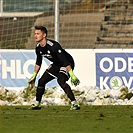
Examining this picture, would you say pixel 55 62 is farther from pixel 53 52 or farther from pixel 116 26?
pixel 116 26

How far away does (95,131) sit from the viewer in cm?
1061

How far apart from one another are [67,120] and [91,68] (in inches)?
264

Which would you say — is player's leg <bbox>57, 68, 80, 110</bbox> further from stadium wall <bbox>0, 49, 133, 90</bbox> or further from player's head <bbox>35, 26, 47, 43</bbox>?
stadium wall <bbox>0, 49, 133, 90</bbox>

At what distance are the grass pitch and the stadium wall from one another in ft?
10.2

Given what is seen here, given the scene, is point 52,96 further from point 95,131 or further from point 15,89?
point 95,131

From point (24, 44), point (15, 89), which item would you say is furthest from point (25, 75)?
point (24, 44)

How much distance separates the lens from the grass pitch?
1089 centimetres

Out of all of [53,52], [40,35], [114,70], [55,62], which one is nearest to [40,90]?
[55,62]

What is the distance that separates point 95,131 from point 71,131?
341mm

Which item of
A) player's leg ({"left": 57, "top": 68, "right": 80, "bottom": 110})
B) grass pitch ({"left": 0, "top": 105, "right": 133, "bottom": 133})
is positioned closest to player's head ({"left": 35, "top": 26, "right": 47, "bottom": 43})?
player's leg ({"left": 57, "top": 68, "right": 80, "bottom": 110})

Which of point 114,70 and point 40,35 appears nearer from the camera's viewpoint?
point 40,35

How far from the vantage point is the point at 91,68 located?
62.8ft

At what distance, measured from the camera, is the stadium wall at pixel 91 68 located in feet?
62.5

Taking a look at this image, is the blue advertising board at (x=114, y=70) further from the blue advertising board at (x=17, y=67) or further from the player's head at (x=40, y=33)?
the player's head at (x=40, y=33)
